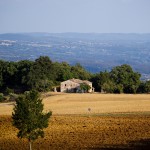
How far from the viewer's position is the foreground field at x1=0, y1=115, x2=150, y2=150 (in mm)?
41656

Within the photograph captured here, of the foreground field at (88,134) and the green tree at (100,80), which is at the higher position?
the foreground field at (88,134)

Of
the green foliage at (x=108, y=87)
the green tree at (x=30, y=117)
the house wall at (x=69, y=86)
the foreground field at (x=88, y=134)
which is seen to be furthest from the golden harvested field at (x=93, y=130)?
the house wall at (x=69, y=86)

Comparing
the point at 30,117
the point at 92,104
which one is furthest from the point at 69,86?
the point at 30,117

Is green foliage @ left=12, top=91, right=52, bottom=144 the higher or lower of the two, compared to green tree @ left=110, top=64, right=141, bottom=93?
higher

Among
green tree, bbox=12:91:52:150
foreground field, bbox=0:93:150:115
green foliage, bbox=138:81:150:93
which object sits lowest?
green foliage, bbox=138:81:150:93

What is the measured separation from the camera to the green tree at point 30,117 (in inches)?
1484

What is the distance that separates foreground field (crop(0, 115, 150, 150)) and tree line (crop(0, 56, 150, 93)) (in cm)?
4876

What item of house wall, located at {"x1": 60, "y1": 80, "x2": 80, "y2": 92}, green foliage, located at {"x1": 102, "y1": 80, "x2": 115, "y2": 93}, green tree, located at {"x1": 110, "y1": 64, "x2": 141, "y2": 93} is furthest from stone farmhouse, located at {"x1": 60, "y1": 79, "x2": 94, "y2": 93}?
green tree, located at {"x1": 110, "y1": 64, "x2": 141, "y2": 93}

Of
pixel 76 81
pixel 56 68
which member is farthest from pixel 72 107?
pixel 56 68

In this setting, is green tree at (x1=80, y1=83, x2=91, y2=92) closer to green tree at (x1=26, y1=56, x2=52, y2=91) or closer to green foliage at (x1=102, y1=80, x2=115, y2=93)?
green foliage at (x1=102, y1=80, x2=115, y2=93)

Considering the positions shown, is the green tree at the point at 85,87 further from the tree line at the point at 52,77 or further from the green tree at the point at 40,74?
the green tree at the point at 40,74

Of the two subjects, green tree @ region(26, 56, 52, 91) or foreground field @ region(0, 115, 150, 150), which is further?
green tree @ region(26, 56, 52, 91)

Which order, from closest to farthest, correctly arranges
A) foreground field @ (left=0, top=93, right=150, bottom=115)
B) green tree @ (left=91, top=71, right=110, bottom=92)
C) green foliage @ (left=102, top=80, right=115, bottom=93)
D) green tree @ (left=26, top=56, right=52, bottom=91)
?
foreground field @ (left=0, top=93, right=150, bottom=115) < green foliage @ (left=102, top=80, right=115, bottom=93) < green tree @ (left=26, top=56, right=52, bottom=91) < green tree @ (left=91, top=71, right=110, bottom=92)

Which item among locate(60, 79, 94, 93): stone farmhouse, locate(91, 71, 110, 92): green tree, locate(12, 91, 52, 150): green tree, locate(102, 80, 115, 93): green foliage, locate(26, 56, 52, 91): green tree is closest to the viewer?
locate(12, 91, 52, 150): green tree
